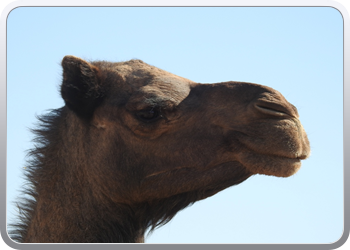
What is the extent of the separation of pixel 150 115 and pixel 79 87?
102 centimetres

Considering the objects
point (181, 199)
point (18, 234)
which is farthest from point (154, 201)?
point (18, 234)

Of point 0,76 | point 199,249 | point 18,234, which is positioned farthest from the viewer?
point 18,234

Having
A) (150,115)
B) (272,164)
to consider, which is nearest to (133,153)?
(150,115)

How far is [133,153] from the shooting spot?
26.9 ft

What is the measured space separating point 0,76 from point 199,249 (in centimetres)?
319

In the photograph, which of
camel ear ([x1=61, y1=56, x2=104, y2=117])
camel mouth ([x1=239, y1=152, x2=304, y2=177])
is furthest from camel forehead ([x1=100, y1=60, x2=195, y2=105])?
camel mouth ([x1=239, y1=152, x2=304, y2=177])

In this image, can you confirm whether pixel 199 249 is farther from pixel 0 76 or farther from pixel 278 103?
pixel 0 76

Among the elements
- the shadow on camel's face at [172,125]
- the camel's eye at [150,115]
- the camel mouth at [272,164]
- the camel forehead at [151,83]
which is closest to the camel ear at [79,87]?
the shadow on camel's face at [172,125]

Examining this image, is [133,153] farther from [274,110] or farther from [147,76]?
[274,110]

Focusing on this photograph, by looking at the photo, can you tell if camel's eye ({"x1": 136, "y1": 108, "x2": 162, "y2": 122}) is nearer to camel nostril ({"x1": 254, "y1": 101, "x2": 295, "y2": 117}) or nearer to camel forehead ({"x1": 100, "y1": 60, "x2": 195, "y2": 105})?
camel forehead ({"x1": 100, "y1": 60, "x2": 195, "y2": 105})

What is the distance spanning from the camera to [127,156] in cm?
820

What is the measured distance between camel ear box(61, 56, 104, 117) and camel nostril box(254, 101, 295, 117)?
2196 mm

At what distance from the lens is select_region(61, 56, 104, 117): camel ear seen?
8.30 meters

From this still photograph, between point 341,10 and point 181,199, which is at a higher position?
point 341,10
